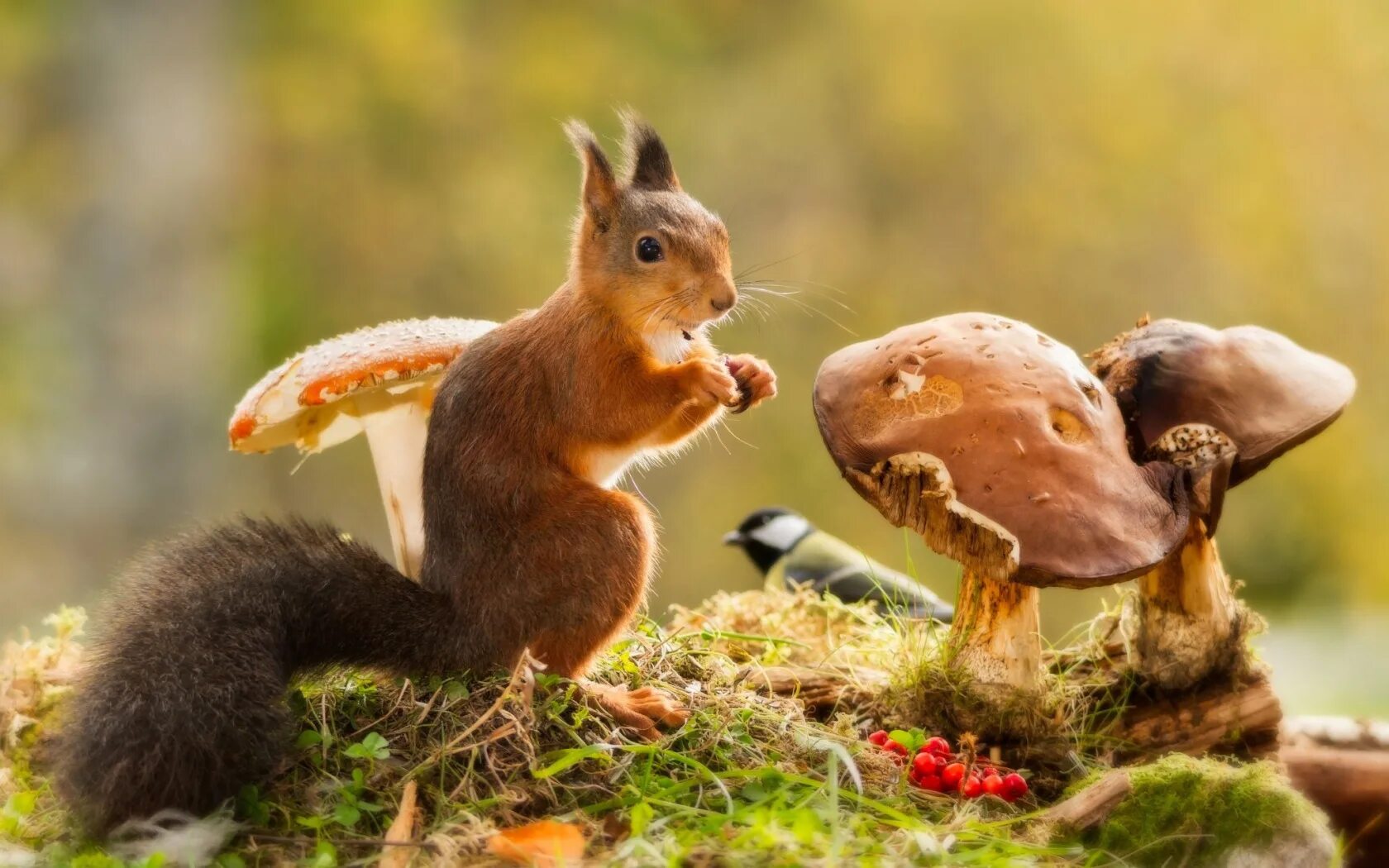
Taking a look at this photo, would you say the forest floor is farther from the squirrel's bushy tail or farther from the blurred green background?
the blurred green background

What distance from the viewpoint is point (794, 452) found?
7469mm

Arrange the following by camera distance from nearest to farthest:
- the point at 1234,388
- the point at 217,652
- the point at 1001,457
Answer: the point at 217,652, the point at 1001,457, the point at 1234,388

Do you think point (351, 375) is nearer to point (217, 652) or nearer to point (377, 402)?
point (377, 402)

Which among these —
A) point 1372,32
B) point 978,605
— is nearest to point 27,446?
point 978,605

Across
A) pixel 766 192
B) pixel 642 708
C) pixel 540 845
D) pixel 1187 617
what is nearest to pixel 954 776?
pixel 642 708

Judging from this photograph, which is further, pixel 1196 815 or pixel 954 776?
pixel 954 776

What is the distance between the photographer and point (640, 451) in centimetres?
263

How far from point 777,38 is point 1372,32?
11.3ft

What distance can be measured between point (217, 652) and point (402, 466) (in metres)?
0.92

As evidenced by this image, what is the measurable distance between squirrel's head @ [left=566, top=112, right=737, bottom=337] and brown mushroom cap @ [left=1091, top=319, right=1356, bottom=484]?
899 millimetres

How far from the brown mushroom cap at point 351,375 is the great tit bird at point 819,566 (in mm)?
1225

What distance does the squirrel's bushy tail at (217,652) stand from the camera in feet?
6.56

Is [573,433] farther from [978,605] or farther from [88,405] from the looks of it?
[88,405]

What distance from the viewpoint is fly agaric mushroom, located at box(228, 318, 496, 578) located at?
2.65m
